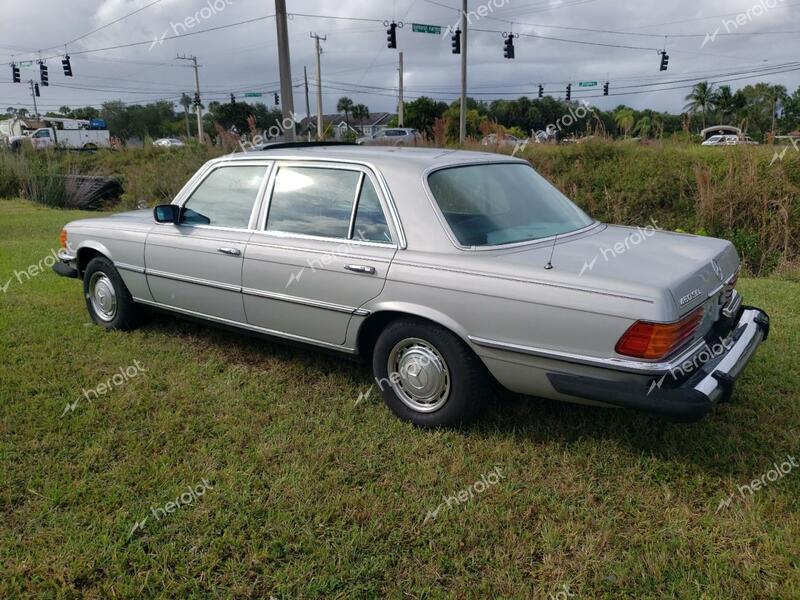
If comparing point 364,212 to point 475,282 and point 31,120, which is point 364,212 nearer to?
point 475,282

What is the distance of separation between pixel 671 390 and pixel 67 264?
5229 mm

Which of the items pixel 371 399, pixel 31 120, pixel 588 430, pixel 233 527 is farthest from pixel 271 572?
pixel 31 120

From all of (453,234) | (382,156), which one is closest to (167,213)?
(382,156)

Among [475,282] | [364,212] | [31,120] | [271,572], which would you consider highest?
[31,120]

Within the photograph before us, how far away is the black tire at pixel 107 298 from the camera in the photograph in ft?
17.1

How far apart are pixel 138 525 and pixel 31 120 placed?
188ft

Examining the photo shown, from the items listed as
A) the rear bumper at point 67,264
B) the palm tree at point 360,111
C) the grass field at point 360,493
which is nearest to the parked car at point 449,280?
the grass field at point 360,493

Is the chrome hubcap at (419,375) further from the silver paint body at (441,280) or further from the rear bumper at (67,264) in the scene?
the rear bumper at (67,264)

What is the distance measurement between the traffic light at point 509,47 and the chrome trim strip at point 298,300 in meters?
20.9

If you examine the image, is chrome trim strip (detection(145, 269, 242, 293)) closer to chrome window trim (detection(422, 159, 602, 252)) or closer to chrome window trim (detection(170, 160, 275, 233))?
chrome window trim (detection(170, 160, 275, 233))

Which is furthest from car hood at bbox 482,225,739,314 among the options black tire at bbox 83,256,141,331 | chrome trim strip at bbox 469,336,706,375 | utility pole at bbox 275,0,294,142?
utility pole at bbox 275,0,294,142

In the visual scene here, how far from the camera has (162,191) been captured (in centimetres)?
1548

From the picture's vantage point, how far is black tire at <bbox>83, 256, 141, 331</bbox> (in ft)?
17.1

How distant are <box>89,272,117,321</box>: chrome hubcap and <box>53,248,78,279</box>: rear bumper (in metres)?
0.32
